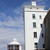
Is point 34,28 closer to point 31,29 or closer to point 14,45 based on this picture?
point 31,29

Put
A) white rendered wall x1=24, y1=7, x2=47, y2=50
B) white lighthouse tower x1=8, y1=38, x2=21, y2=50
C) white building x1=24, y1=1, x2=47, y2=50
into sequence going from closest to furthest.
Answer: white lighthouse tower x1=8, y1=38, x2=21, y2=50 < white rendered wall x1=24, y1=7, x2=47, y2=50 < white building x1=24, y1=1, x2=47, y2=50

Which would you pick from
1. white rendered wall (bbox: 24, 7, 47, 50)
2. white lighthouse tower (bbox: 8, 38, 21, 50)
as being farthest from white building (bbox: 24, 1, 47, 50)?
white lighthouse tower (bbox: 8, 38, 21, 50)

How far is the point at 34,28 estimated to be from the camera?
50.4 m

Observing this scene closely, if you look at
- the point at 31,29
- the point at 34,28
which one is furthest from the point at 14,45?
the point at 34,28

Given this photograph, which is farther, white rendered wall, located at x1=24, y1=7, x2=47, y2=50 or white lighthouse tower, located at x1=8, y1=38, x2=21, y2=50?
white rendered wall, located at x1=24, y1=7, x2=47, y2=50

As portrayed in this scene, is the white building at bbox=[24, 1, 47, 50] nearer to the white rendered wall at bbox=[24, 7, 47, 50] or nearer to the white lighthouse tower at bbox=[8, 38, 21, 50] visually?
the white rendered wall at bbox=[24, 7, 47, 50]

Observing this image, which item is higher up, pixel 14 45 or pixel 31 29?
pixel 31 29

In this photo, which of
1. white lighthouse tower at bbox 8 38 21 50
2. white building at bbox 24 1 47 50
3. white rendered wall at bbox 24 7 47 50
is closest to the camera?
white lighthouse tower at bbox 8 38 21 50

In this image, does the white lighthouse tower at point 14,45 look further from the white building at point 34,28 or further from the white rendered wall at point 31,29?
the white building at point 34,28

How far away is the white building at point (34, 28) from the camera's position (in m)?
49.4

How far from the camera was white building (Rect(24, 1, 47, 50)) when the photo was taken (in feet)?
162

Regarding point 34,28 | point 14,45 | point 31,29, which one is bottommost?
point 14,45

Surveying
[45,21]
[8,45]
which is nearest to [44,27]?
[45,21]

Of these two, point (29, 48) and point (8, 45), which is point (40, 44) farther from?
point (8, 45)
